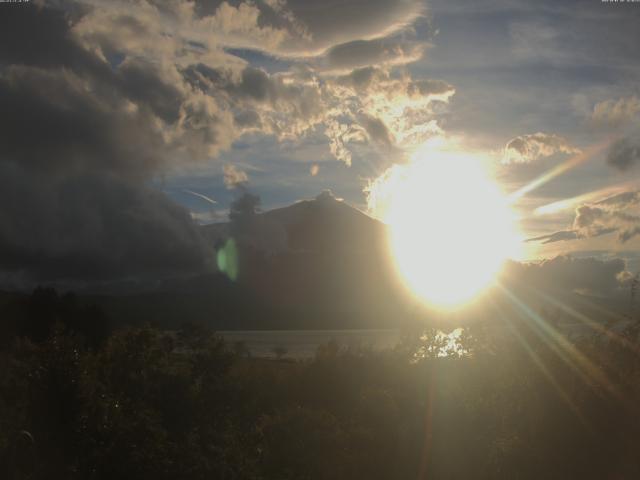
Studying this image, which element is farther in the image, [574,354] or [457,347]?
[457,347]

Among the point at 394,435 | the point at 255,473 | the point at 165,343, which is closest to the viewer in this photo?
the point at 255,473

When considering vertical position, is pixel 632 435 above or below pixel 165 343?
below

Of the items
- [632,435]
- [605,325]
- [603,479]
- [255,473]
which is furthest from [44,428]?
[605,325]

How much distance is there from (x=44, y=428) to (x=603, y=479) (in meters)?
12.3

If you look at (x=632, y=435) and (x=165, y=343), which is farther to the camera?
(x=165, y=343)

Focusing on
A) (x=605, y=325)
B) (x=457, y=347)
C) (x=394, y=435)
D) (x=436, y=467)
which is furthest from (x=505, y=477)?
(x=457, y=347)

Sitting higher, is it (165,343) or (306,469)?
(165,343)

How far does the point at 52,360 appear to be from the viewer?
12.4 metres

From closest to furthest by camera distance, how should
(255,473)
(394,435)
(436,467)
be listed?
(255,473)
(436,467)
(394,435)

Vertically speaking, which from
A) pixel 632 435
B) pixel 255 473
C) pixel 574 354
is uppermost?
pixel 574 354

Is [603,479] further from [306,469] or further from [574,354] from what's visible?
[306,469]

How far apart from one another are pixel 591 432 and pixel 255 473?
9308 millimetres

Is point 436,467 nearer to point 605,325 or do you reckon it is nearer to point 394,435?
point 394,435

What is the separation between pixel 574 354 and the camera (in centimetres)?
2039
